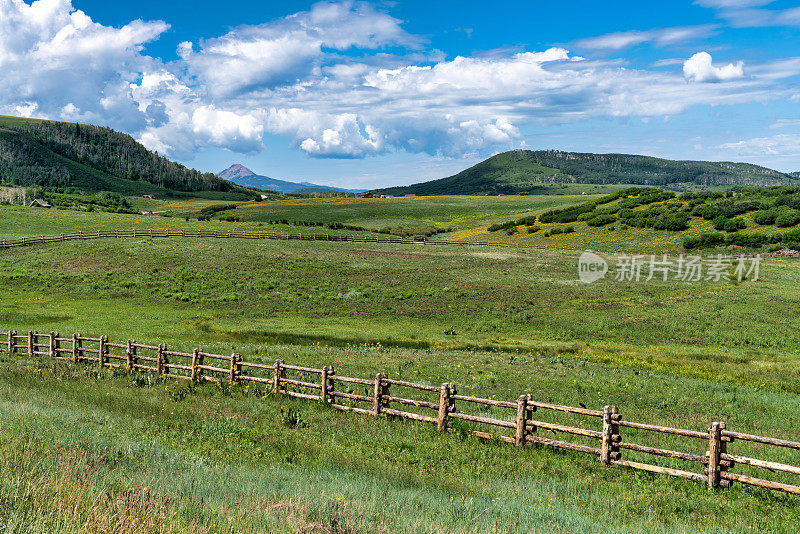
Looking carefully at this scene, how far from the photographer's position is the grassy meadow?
23.3 feet

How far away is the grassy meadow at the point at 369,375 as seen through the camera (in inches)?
280

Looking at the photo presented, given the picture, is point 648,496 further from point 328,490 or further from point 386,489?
point 328,490

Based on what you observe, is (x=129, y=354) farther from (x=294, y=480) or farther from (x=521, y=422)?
(x=521, y=422)

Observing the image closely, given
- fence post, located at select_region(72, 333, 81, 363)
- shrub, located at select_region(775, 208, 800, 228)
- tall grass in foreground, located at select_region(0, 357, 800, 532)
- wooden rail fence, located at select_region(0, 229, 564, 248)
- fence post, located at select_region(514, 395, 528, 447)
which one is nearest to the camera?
tall grass in foreground, located at select_region(0, 357, 800, 532)

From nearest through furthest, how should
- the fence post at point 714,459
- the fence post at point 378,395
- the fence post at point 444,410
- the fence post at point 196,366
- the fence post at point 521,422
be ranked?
the fence post at point 714,459 < the fence post at point 521,422 < the fence post at point 444,410 < the fence post at point 378,395 < the fence post at point 196,366

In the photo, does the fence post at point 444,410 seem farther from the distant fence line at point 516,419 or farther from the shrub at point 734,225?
the shrub at point 734,225

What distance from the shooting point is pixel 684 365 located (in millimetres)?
28766

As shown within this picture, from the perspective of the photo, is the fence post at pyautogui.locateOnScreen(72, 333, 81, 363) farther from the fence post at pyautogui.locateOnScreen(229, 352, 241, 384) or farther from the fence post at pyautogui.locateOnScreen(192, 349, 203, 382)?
the fence post at pyautogui.locateOnScreen(229, 352, 241, 384)

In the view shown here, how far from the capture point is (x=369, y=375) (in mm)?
20734

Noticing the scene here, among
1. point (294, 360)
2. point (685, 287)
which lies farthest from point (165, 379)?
point (685, 287)

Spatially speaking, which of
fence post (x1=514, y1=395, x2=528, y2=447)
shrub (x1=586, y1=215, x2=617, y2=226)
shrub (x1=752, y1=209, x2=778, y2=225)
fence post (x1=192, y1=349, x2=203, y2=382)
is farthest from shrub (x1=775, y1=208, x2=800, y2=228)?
fence post (x1=192, y1=349, x2=203, y2=382)

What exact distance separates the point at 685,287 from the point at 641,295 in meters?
7.49

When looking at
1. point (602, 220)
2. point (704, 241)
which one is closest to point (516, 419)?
point (704, 241)

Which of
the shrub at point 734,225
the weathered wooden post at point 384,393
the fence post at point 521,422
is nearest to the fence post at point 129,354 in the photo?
the weathered wooden post at point 384,393
